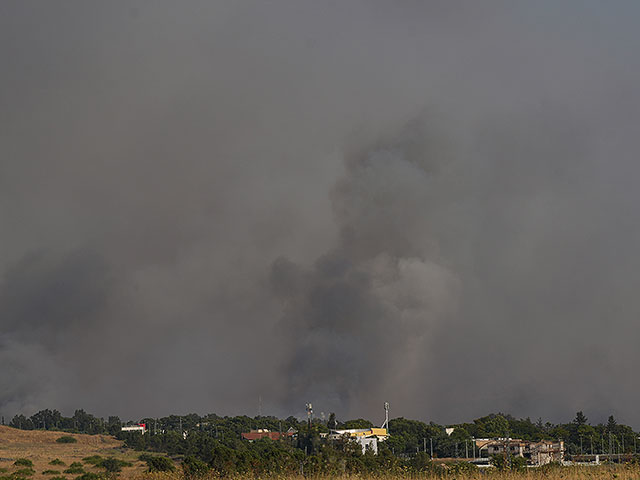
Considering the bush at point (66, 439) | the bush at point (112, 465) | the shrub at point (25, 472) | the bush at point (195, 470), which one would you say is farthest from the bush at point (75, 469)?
the bush at point (66, 439)

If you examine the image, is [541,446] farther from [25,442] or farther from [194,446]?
[25,442]

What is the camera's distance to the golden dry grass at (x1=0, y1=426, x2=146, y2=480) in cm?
10146

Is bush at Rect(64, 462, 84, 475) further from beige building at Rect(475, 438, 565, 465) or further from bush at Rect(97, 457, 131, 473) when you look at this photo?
beige building at Rect(475, 438, 565, 465)

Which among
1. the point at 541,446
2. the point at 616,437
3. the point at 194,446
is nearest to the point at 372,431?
the point at 541,446

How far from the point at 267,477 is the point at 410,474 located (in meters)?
6.75

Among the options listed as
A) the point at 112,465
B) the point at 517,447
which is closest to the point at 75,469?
the point at 112,465

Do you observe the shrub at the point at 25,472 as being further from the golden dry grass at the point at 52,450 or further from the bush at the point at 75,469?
the bush at the point at 75,469

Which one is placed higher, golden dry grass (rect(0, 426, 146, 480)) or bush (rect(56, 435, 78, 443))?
bush (rect(56, 435, 78, 443))

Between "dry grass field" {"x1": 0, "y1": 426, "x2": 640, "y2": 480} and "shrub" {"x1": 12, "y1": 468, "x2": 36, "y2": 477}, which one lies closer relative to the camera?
"dry grass field" {"x1": 0, "y1": 426, "x2": 640, "y2": 480}

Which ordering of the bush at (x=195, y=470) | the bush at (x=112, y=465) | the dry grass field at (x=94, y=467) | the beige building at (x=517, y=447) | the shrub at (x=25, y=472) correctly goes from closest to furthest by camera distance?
the dry grass field at (x=94, y=467) → the bush at (x=195, y=470) → the shrub at (x=25, y=472) → the bush at (x=112, y=465) → the beige building at (x=517, y=447)

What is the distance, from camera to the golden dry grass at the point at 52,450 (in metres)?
101

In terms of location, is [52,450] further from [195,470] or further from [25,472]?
[195,470]

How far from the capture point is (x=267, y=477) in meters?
34.5

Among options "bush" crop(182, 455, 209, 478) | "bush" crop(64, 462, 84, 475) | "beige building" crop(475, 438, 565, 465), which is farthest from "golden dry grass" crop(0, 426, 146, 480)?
"beige building" crop(475, 438, 565, 465)
